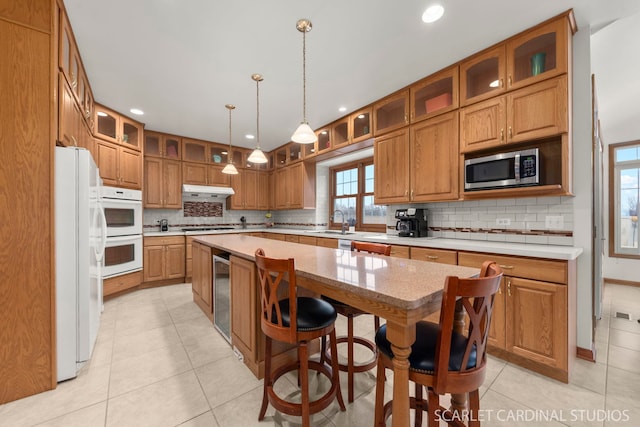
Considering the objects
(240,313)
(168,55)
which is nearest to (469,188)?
(240,313)

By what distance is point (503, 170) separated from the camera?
2.26 meters

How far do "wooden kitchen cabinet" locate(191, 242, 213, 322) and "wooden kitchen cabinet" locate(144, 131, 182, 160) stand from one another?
7.36ft

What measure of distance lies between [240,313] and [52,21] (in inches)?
92.9

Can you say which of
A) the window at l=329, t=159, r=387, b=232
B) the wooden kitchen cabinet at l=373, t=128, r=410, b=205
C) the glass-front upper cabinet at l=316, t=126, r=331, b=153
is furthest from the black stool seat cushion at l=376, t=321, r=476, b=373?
the glass-front upper cabinet at l=316, t=126, r=331, b=153

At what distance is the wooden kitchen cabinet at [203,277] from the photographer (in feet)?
9.00

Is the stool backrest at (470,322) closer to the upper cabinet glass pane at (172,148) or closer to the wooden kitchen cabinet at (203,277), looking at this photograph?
the wooden kitchen cabinet at (203,277)

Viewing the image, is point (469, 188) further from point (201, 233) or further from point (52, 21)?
point (201, 233)

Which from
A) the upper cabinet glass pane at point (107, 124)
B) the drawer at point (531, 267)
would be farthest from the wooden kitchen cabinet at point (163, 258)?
the drawer at point (531, 267)

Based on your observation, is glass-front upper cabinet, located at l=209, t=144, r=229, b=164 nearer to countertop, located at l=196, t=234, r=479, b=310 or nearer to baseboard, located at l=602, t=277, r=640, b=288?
countertop, located at l=196, t=234, r=479, b=310

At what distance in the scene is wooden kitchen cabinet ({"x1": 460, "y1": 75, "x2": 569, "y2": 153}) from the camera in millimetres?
1970

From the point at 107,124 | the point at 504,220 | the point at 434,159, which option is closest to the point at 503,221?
the point at 504,220

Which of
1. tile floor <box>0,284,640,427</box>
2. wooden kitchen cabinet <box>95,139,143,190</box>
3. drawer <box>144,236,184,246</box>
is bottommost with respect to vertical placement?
tile floor <box>0,284,640,427</box>

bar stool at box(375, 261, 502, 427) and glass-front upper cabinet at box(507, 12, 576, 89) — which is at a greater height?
glass-front upper cabinet at box(507, 12, 576, 89)

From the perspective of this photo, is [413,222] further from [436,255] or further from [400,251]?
[436,255]
